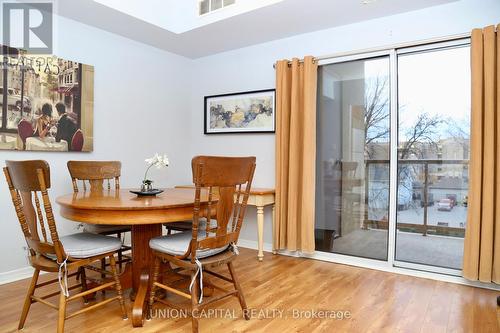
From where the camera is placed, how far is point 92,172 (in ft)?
9.53

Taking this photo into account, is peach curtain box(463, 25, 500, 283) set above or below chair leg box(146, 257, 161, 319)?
above

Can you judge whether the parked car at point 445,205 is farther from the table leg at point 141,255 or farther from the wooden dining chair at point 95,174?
the wooden dining chair at point 95,174

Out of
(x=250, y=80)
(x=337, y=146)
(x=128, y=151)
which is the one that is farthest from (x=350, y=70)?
(x=128, y=151)

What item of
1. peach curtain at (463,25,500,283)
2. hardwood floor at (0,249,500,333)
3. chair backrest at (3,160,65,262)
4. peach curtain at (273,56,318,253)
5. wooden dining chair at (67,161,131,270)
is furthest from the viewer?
peach curtain at (273,56,318,253)

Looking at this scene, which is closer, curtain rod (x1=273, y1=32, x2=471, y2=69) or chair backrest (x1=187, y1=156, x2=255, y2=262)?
chair backrest (x1=187, y1=156, x2=255, y2=262)

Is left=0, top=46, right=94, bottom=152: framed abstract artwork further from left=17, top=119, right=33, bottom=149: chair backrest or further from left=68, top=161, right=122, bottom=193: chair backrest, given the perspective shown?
left=68, top=161, right=122, bottom=193: chair backrest

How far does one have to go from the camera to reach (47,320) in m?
2.12

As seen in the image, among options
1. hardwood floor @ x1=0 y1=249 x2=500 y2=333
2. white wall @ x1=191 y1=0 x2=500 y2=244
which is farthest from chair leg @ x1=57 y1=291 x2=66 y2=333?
white wall @ x1=191 y1=0 x2=500 y2=244

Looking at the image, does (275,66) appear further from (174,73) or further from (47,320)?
(47,320)

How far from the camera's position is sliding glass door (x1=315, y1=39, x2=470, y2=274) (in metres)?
2.99

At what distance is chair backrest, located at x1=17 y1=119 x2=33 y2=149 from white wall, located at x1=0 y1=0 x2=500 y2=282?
0.49 feet

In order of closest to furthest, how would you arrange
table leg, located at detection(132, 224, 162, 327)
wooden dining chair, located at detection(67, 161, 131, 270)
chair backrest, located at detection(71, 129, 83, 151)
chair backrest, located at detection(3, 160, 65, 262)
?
chair backrest, located at detection(3, 160, 65, 262)
table leg, located at detection(132, 224, 162, 327)
wooden dining chair, located at detection(67, 161, 131, 270)
chair backrest, located at detection(71, 129, 83, 151)

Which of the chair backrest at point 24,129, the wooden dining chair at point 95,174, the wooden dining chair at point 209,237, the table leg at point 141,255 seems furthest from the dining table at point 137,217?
the chair backrest at point 24,129

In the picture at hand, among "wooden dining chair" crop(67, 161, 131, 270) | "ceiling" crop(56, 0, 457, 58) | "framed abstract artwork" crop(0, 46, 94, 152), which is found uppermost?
"ceiling" crop(56, 0, 457, 58)
